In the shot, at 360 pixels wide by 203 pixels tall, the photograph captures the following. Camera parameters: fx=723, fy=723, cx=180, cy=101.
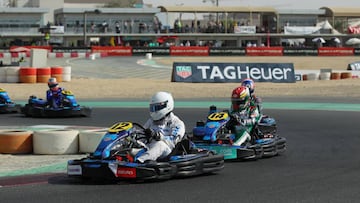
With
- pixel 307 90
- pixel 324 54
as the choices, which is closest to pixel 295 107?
pixel 307 90

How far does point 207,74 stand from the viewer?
1134 inches

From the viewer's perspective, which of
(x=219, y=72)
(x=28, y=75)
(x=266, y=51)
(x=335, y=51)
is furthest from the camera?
(x=335, y=51)

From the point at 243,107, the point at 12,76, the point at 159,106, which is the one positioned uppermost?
the point at 159,106

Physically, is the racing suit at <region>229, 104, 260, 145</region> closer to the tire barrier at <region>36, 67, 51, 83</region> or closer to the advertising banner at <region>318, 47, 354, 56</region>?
the tire barrier at <region>36, 67, 51, 83</region>

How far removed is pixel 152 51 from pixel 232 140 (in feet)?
142

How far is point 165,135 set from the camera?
865 centimetres

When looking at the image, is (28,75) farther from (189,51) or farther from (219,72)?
(189,51)

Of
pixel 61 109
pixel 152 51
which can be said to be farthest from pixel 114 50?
pixel 61 109

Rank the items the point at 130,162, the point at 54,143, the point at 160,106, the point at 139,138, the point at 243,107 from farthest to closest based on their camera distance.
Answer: the point at 243,107, the point at 54,143, the point at 160,106, the point at 139,138, the point at 130,162

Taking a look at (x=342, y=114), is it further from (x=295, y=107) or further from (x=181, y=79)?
(x=181, y=79)

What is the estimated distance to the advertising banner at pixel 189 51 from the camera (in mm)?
52656

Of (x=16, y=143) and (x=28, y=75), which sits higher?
(x=16, y=143)

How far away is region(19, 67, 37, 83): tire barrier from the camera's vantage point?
88.2 ft

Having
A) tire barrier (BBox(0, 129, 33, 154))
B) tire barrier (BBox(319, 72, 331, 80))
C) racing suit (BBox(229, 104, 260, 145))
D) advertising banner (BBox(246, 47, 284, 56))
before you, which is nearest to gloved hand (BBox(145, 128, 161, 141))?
racing suit (BBox(229, 104, 260, 145))
